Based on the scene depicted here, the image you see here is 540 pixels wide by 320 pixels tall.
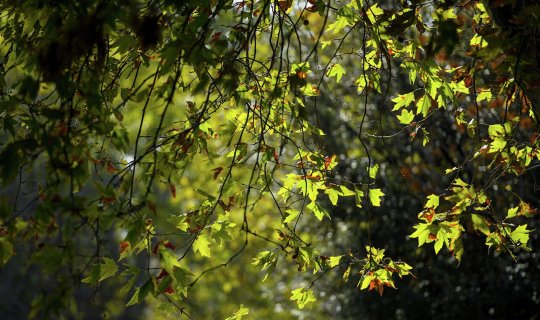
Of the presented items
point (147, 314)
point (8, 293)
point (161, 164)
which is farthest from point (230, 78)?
point (147, 314)

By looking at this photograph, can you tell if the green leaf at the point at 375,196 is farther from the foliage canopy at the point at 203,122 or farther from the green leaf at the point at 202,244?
the green leaf at the point at 202,244

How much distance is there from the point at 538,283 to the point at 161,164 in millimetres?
5734

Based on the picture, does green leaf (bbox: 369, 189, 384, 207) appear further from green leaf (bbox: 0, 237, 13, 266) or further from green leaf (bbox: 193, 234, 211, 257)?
green leaf (bbox: 0, 237, 13, 266)

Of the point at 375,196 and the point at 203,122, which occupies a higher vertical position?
the point at 203,122

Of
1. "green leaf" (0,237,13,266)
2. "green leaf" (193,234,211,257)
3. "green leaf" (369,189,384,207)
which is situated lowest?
"green leaf" (369,189,384,207)

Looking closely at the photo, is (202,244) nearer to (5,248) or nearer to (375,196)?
(375,196)

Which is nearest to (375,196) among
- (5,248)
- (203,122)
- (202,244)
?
(202,244)

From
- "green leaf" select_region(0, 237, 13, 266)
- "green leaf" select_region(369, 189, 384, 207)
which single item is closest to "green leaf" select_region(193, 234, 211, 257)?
"green leaf" select_region(369, 189, 384, 207)

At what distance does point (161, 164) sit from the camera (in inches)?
117

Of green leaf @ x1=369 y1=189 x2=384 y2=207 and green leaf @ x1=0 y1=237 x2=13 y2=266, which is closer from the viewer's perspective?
green leaf @ x1=0 y1=237 x2=13 y2=266

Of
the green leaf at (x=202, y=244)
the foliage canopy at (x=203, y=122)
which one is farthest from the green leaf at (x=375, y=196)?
the green leaf at (x=202, y=244)

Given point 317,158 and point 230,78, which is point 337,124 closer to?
point 317,158

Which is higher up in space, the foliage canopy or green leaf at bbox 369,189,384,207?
the foliage canopy

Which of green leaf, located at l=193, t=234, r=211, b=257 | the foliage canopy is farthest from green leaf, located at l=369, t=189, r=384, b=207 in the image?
green leaf, located at l=193, t=234, r=211, b=257
